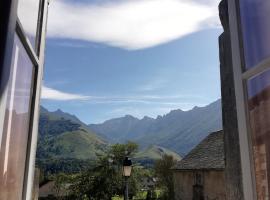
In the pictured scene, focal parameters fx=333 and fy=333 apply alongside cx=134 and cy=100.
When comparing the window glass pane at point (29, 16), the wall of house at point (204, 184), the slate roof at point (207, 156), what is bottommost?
the wall of house at point (204, 184)

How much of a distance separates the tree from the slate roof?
23.1 ft

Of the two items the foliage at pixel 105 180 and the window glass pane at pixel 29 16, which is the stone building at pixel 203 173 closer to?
the foliage at pixel 105 180

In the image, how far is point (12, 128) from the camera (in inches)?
51.3

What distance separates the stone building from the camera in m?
18.0

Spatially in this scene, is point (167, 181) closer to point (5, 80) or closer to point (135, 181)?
point (135, 181)

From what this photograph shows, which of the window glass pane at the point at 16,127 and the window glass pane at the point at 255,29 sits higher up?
the window glass pane at the point at 255,29

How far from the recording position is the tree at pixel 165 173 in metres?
30.2

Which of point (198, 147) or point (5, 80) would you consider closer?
point (5, 80)

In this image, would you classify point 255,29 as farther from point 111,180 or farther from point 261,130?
point 111,180

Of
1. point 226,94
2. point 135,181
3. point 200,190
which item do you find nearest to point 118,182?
point 135,181

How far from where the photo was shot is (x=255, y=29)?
55.1 inches

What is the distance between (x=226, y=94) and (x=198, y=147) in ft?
75.3

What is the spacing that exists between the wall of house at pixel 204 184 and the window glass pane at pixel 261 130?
51.7ft

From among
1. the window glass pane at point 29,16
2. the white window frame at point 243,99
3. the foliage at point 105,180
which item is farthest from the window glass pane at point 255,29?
the foliage at point 105,180
